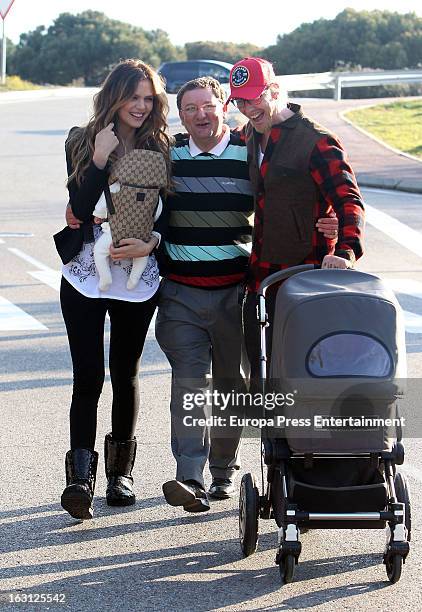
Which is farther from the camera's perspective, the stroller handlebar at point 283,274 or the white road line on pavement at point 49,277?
the white road line on pavement at point 49,277

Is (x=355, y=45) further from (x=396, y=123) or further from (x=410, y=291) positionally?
(x=410, y=291)

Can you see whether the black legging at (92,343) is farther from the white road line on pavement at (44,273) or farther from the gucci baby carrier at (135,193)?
the white road line on pavement at (44,273)

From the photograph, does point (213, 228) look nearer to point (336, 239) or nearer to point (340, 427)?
point (336, 239)

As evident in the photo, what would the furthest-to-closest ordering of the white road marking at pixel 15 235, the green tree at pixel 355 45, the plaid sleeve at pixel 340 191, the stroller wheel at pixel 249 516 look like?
the green tree at pixel 355 45 → the white road marking at pixel 15 235 → the plaid sleeve at pixel 340 191 → the stroller wheel at pixel 249 516

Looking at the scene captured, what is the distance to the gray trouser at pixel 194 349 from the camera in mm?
5551

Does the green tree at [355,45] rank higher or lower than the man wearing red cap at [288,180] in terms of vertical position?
lower

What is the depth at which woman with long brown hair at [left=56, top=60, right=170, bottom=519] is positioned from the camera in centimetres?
550

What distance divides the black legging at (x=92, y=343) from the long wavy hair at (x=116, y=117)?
0.55 metres

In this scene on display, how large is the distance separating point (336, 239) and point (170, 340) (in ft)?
2.87

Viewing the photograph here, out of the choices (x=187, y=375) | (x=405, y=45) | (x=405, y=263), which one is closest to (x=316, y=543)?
(x=187, y=375)

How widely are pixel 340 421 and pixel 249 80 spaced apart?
5.19 ft

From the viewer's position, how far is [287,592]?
4.76m

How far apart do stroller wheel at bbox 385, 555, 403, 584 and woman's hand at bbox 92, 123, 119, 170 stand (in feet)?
6.83

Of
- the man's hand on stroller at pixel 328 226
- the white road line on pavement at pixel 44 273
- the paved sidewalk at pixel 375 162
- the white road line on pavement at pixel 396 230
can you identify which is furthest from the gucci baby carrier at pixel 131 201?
the paved sidewalk at pixel 375 162
